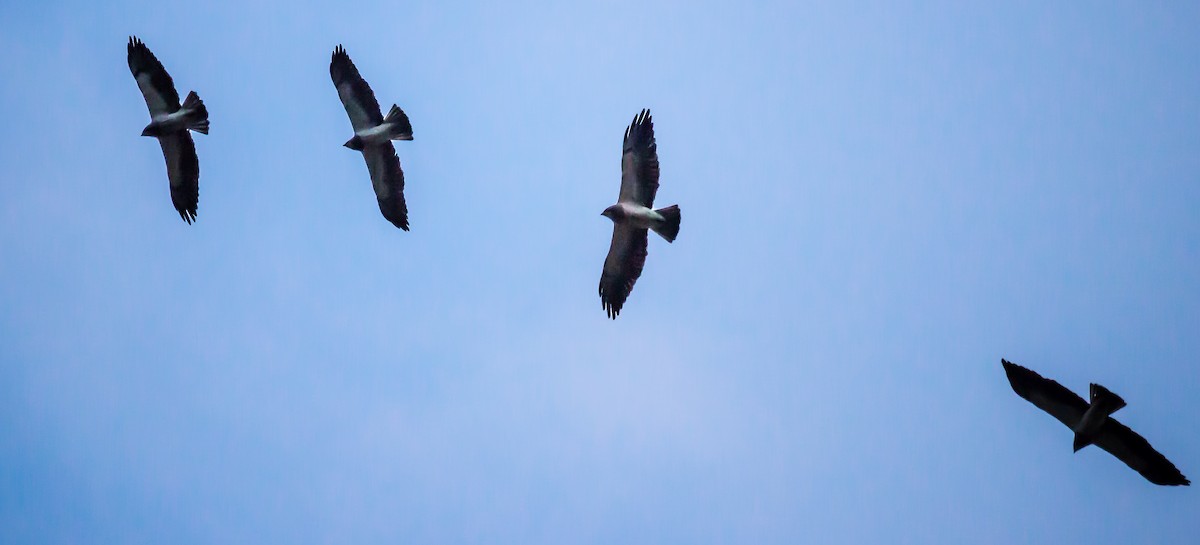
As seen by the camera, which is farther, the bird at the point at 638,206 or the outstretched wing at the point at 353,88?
the outstretched wing at the point at 353,88

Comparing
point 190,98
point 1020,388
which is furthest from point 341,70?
point 1020,388

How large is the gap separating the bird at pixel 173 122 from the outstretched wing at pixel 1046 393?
12.6 meters

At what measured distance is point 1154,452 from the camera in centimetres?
1337

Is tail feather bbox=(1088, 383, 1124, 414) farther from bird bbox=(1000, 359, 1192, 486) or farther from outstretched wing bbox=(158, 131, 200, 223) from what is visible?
outstretched wing bbox=(158, 131, 200, 223)

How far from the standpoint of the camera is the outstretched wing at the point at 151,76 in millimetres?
16828

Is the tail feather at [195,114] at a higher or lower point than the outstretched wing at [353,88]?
lower

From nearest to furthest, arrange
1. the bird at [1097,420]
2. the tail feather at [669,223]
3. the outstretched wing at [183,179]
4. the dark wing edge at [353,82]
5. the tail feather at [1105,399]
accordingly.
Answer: the tail feather at [1105,399] → the bird at [1097,420] → the tail feather at [669,223] → the dark wing edge at [353,82] → the outstretched wing at [183,179]

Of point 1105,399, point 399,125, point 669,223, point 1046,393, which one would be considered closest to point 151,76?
point 399,125

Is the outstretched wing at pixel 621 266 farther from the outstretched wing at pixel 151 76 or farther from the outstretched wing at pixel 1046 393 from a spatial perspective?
the outstretched wing at pixel 151 76

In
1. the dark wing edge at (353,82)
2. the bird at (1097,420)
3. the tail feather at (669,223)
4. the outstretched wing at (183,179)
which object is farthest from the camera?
the outstretched wing at (183,179)

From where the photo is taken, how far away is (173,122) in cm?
1703

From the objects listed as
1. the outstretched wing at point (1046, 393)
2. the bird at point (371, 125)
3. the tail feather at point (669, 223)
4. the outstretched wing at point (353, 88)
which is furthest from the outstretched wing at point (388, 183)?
the outstretched wing at point (1046, 393)

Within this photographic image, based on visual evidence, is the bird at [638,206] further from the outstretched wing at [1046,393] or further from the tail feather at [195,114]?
the tail feather at [195,114]

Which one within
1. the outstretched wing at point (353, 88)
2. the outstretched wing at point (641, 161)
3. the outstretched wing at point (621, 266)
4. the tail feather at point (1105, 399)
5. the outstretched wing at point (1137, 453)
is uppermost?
the outstretched wing at point (353, 88)
